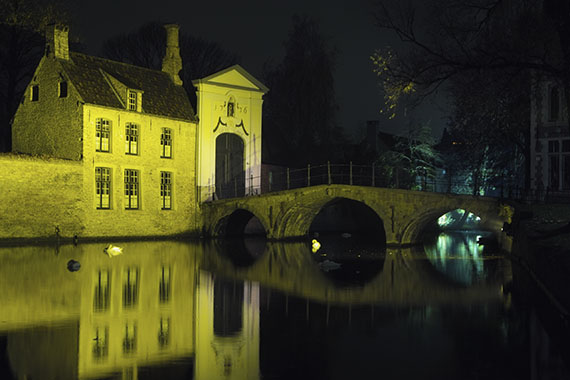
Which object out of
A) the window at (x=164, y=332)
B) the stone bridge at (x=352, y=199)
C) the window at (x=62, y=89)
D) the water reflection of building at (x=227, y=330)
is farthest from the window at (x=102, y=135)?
the window at (x=164, y=332)

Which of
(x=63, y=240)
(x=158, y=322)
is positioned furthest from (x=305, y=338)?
(x=63, y=240)

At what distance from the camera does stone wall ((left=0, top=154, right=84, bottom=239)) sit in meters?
23.3

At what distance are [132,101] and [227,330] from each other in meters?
19.0

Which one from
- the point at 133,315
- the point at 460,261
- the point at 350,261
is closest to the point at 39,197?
the point at 350,261

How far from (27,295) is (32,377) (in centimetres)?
556

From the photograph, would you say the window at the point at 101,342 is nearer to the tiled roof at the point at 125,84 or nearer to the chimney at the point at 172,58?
the tiled roof at the point at 125,84

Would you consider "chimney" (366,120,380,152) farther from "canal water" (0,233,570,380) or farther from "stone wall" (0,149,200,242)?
"canal water" (0,233,570,380)

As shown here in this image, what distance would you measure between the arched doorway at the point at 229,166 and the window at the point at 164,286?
13.7 meters

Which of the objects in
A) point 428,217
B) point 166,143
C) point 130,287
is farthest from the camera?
point 166,143

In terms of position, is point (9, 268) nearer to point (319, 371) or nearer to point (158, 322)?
point (158, 322)

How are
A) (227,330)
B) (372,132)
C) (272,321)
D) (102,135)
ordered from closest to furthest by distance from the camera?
(227,330)
(272,321)
(102,135)
(372,132)

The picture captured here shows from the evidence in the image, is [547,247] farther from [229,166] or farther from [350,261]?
[229,166]

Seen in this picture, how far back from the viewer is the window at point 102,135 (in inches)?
1026

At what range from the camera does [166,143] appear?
28.7m
